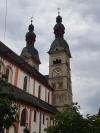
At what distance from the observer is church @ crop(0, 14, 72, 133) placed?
33094 mm

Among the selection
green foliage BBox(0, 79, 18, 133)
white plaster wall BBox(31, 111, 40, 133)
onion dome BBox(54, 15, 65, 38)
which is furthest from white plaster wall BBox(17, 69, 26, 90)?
green foliage BBox(0, 79, 18, 133)

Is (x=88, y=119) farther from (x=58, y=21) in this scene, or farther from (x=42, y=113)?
(x=58, y=21)

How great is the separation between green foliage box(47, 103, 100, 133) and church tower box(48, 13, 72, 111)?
23.7 meters

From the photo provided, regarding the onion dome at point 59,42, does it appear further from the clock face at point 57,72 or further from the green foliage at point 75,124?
the green foliage at point 75,124

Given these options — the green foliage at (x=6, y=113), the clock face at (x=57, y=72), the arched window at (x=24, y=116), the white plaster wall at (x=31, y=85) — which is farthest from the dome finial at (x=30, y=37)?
the green foliage at (x=6, y=113)

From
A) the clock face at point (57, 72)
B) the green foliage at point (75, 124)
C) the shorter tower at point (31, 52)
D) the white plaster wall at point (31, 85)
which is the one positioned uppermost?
the shorter tower at point (31, 52)

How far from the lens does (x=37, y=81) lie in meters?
42.5

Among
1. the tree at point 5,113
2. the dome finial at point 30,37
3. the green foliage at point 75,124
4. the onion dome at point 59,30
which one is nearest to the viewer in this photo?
the tree at point 5,113

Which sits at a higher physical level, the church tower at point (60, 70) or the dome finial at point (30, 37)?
the dome finial at point (30, 37)

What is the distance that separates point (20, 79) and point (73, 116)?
15.1 meters

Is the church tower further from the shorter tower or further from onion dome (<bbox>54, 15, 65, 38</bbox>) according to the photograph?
the shorter tower

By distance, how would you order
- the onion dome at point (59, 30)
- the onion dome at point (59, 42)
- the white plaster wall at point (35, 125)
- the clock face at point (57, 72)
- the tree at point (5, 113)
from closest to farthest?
the tree at point (5, 113) → the white plaster wall at point (35, 125) → the clock face at point (57, 72) → the onion dome at point (59, 42) → the onion dome at point (59, 30)

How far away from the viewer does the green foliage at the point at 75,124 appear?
22.7 metres

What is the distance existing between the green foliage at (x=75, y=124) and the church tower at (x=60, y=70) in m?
23.7
